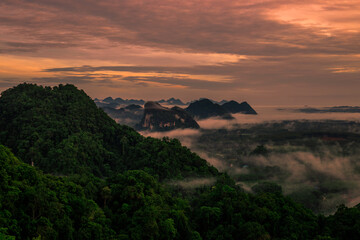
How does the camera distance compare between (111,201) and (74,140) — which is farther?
(74,140)

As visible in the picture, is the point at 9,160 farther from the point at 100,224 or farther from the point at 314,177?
the point at 314,177

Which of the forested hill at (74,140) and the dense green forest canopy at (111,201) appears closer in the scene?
the dense green forest canopy at (111,201)

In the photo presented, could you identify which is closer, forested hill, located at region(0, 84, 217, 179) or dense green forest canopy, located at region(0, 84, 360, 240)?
dense green forest canopy, located at region(0, 84, 360, 240)

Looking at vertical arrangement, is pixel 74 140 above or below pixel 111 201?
above

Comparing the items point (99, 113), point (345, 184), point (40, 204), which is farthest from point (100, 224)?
point (345, 184)
